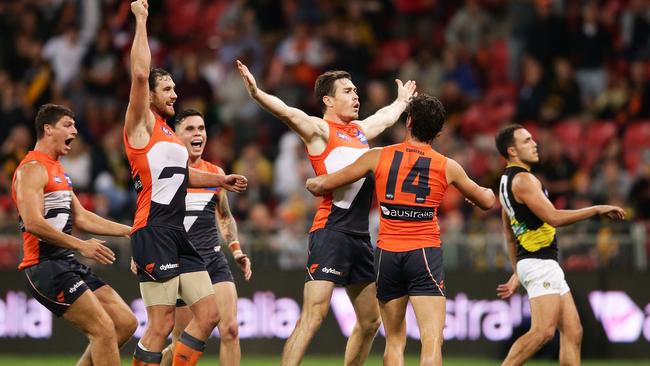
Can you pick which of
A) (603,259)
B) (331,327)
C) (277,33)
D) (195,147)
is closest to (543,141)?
(603,259)

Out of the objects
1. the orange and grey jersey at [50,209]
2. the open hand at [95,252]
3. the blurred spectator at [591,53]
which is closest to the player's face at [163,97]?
the orange and grey jersey at [50,209]

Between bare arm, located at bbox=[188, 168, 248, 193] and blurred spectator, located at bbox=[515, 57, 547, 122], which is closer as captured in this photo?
bare arm, located at bbox=[188, 168, 248, 193]

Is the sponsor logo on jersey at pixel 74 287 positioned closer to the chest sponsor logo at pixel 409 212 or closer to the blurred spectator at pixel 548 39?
the chest sponsor logo at pixel 409 212

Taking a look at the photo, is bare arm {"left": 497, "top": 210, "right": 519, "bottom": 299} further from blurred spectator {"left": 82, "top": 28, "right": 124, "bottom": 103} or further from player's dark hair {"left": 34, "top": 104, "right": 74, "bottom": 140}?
blurred spectator {"left": 82, "top": 28, "right": 124, "bottom": 103}

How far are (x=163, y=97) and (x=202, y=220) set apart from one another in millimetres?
1737

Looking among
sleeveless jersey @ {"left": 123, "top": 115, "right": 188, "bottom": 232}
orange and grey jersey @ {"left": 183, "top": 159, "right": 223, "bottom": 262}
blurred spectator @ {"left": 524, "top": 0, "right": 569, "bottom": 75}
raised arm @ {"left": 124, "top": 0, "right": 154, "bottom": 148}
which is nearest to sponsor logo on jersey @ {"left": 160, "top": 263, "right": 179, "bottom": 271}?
sleeveless jersey @ {"left": 123, "top": 115, "right": 188, "bottom": 232}

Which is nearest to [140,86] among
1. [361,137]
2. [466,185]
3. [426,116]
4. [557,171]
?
[426,116]

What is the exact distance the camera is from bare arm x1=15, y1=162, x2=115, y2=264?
9836 millimetres

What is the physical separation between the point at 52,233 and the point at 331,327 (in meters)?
6.90

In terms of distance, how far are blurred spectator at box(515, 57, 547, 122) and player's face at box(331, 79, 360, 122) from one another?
336 inches

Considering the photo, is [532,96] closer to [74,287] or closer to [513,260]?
[513,260]

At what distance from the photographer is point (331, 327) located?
16.3 metres

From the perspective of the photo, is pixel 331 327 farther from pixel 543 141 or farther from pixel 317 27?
pixel 317 27

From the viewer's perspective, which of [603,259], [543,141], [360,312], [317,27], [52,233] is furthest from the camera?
[317,27]
